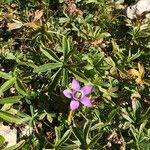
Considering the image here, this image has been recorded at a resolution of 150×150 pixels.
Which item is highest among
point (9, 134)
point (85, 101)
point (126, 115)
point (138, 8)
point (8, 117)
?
point (138, 8)

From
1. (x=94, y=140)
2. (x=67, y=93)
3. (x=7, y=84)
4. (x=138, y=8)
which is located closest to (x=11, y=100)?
(x=7, y=84)

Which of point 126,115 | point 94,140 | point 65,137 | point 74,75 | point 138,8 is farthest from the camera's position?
point 138,8

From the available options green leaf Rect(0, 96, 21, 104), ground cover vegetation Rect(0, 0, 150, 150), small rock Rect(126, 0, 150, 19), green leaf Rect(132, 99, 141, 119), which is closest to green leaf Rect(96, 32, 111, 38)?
ground cover vegetation Rect(0, 0, 150, 150)

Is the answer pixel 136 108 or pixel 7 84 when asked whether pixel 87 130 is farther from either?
pixel 7 84

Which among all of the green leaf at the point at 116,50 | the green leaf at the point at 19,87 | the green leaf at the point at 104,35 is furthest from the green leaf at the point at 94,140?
the green leaf at the point at 104,35

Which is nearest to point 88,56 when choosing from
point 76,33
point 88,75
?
point 88,75

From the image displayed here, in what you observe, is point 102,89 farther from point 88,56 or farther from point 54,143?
point 54,143
